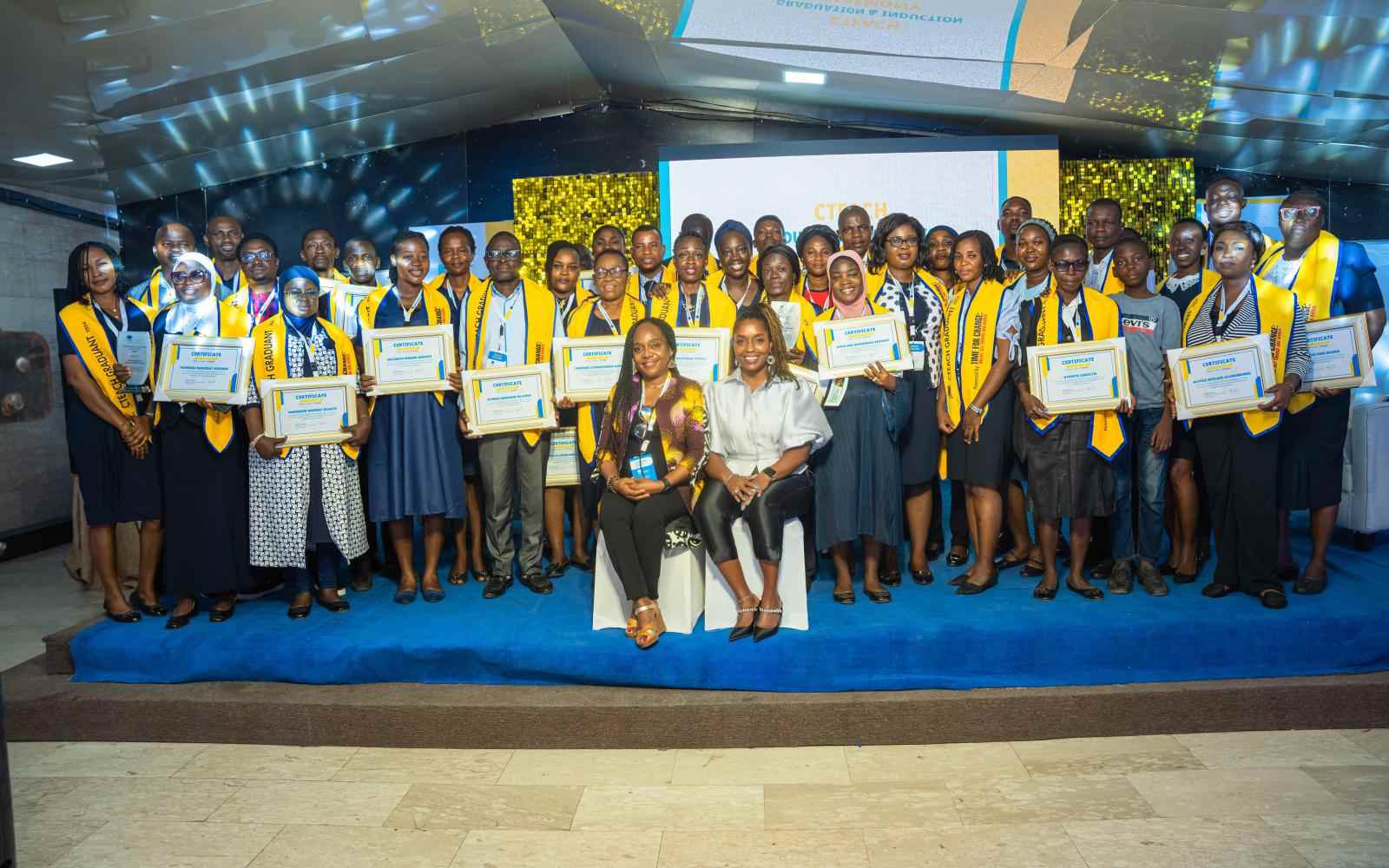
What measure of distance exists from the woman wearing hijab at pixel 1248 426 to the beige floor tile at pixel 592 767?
2.39 m

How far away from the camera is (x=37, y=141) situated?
241 inches

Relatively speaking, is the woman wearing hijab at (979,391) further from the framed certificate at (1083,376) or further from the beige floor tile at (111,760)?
the beige floor tile at (111,760)

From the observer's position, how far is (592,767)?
11.3 feet

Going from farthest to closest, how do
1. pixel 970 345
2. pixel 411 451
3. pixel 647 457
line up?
pixel 411 451 → pixel 970 345 → pixel 647 457

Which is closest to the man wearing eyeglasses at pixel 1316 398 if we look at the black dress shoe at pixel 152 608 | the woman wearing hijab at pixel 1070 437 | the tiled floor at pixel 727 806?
the woman wearing hijab at pixel 1070 437

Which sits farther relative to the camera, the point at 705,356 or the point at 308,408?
the point at 705,356

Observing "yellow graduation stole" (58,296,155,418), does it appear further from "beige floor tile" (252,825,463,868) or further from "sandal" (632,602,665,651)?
"sandal" (632,602,665,651)

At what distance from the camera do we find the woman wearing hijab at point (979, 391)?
4285mm

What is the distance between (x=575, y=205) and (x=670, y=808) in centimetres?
702

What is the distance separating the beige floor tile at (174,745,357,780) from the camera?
3480 mm

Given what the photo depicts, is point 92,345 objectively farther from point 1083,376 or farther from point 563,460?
point 1083,376

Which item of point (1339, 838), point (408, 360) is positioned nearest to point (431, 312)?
point (408, 360)

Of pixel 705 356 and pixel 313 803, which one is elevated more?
pixel 705 356

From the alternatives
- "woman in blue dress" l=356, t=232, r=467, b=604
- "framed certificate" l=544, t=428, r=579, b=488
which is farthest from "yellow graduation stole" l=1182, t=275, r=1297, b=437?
"woman in blue dress" l=356, t=232, r=467, b=604
